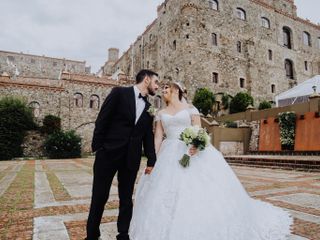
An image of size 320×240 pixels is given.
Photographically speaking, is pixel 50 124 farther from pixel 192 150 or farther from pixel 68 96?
pixel 192 150

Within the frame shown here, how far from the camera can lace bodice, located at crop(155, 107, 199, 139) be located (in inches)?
152

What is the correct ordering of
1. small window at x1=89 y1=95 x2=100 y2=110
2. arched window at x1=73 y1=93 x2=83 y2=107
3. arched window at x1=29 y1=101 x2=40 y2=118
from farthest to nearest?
small window at x1=89 y1=95 x2=100 y2=110 → arched window at x1=73 y1=93 x2=83 y2=107 → arched window at x1=29 y1=101 x2=40 y2=118

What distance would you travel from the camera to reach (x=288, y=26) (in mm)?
36719

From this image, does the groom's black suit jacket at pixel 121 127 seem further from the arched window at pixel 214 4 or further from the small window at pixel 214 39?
the arched window at pixel 214 4

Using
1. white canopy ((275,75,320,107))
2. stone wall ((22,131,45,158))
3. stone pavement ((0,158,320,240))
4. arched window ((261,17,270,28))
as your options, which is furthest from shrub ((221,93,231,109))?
Result: stone pavement ((0,158,320,240))

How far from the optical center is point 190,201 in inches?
119

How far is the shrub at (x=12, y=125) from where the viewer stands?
21.0m

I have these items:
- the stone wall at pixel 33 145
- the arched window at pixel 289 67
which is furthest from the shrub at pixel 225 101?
the stone wall at pixel 33 145

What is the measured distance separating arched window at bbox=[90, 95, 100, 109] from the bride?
23.2 m

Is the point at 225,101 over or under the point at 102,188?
over

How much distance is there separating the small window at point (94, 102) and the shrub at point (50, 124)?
143 inches

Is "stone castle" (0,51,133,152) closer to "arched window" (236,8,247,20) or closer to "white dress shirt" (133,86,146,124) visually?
"arched window" (236,8,247,20)

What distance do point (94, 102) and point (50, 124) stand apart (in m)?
4.93

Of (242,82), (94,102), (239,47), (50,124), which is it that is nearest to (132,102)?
(50,124)
